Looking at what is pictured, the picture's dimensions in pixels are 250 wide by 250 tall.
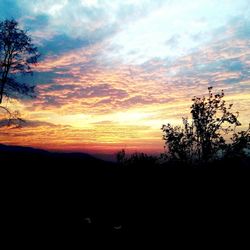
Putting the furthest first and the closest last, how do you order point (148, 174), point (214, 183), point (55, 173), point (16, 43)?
point (16, 43) < point (55, 173) < point (148, 174) < point (214, 183)

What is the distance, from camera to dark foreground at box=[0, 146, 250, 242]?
13773mm

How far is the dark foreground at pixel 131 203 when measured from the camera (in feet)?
45.2

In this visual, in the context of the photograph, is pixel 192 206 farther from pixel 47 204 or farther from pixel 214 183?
pixel 47 204

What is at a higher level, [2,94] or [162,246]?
[2,94]

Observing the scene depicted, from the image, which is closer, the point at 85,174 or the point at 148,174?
the point at 148,174

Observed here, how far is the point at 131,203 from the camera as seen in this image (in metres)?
18.3

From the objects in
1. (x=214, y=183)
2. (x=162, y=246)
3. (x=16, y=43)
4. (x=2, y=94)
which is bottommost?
(x=162, y=246)

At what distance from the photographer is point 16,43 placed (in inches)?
1388

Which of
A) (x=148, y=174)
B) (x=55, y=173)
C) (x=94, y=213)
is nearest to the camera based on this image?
(x=94, y=213)

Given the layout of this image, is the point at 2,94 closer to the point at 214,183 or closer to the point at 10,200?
the point at 10,200

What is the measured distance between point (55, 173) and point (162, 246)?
54.9 ft

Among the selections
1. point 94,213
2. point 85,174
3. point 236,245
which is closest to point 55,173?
point 85,174

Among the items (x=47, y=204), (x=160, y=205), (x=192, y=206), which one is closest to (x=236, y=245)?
(x=192, y=206)

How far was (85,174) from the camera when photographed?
90.3 ft
